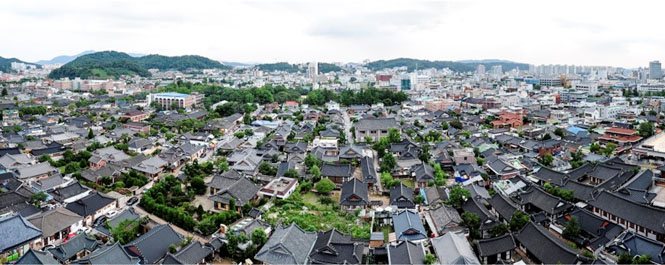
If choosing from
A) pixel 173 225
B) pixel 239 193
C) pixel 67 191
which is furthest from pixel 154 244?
pixel 67 191

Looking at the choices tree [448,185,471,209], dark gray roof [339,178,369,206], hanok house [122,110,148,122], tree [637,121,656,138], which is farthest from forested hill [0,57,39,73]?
tree [637,121,656,138]

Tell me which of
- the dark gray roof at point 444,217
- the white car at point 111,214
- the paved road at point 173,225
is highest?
the dark gray roof at point 444,217

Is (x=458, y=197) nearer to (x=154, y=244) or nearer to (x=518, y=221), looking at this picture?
(x=518, y=221)

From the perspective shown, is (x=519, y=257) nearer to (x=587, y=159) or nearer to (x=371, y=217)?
(x=371, y=217)

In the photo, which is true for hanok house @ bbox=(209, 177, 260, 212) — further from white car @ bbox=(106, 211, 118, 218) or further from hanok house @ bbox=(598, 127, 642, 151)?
hanok house @ bbox=(598, 127, 642, 151)

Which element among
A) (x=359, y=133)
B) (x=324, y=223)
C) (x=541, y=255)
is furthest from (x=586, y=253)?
(x=359, y=133)

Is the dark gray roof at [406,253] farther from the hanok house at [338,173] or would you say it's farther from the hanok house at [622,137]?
the hanok house at [622,137]

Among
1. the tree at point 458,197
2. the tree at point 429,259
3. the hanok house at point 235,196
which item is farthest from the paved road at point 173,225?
the tree at point 458,197
